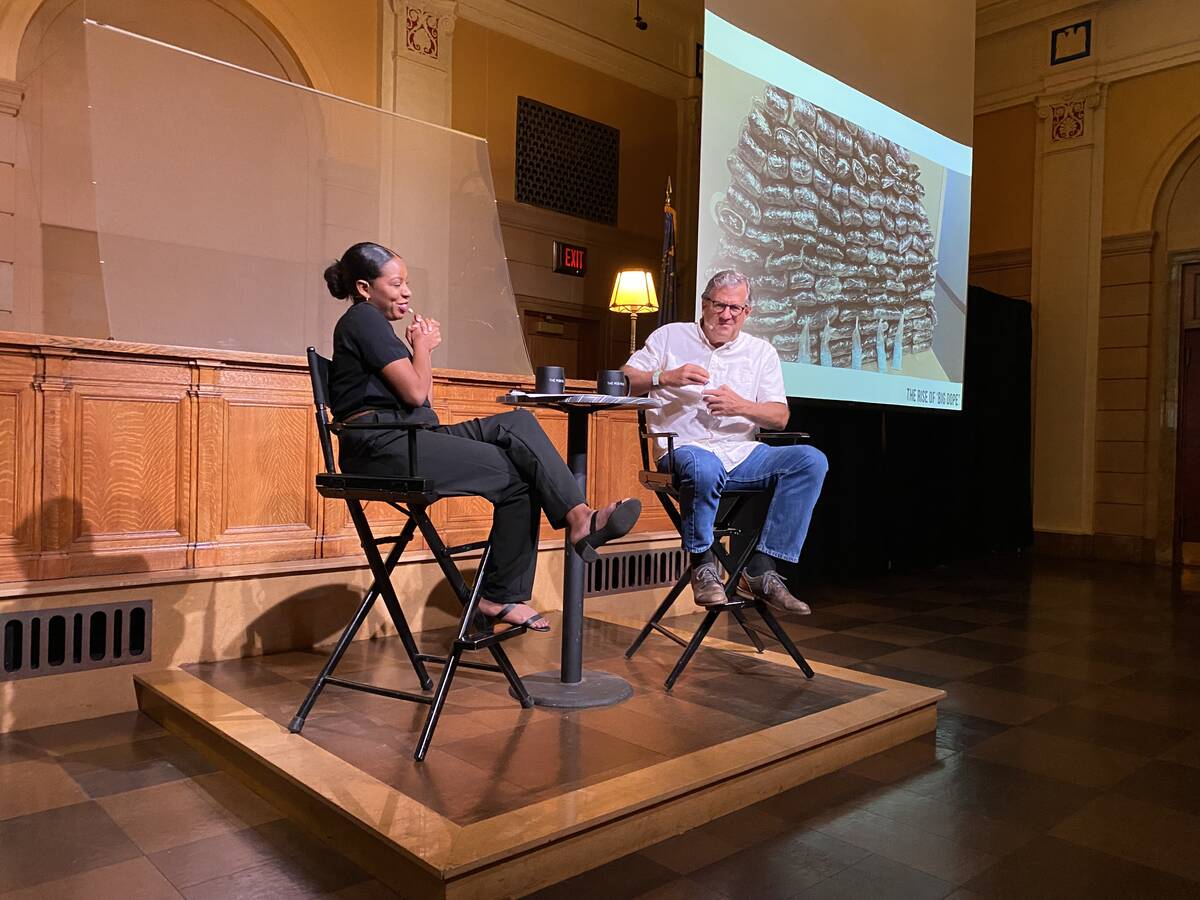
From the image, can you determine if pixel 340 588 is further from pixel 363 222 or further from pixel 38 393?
pixel 363 222

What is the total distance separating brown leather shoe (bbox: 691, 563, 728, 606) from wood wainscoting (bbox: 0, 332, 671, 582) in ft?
4.05

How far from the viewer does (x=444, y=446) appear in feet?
6.98

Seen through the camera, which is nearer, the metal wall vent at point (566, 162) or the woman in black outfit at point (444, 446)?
the woman in black outfit at point (444, 446)

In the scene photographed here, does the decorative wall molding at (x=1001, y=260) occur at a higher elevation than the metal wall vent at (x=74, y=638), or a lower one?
higher

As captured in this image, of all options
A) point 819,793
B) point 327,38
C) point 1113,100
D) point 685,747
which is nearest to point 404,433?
point 685,747

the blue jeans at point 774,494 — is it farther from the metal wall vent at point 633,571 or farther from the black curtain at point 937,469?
the black curtain at point 937,469

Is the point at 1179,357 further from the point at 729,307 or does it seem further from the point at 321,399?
the point at 321,399

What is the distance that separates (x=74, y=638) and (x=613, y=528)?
4.97 feet

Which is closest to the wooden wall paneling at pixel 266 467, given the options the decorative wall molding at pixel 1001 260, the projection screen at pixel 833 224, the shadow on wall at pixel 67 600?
the shadow on wall at pixel 67 600

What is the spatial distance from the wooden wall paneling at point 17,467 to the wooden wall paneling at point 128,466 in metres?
0.07

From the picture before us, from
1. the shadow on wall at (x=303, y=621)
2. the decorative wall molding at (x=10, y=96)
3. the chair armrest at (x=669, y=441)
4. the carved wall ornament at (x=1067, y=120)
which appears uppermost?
the carved wall ornament at (x=1067, y=120)

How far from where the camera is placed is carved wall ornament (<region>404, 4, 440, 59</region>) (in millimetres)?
5762

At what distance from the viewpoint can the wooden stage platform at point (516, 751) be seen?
5.15ft

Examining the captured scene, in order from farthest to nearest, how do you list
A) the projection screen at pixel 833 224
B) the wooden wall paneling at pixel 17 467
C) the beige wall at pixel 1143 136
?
the beige wall at pixel 1143 136
the projection screen at pixel 833 224
the wooden wall paneling at pixel 17 467
